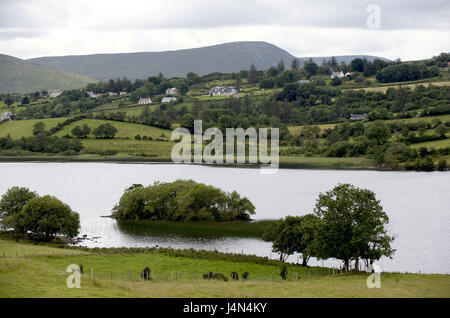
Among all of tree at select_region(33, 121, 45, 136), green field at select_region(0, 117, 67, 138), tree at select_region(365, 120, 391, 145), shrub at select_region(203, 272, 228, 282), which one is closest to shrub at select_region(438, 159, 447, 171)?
tree at select_region(365, 120, 391, 145)

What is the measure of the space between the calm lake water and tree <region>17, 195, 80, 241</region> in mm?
2426

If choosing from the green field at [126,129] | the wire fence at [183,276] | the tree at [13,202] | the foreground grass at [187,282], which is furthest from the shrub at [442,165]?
the tree at [13,202]

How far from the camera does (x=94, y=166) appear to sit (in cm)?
12238

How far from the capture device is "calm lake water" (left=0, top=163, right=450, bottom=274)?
5088 centimetres

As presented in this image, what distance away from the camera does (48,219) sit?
54.4 metres

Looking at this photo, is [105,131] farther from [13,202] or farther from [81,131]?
[13,202]

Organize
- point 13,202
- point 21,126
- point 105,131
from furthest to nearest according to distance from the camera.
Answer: point 21,126 → point 105,131 → point 13,202

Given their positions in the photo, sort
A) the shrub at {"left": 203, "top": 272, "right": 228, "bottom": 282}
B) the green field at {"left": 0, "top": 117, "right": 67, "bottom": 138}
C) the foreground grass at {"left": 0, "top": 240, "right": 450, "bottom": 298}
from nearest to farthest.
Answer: the foreground grass at {"left": 0, "top": 240, "right": 450, "bottom": 298} < the shrub at {"left": 203, "top": 272, "right": 228, "bottom": 282} < the green field at {"left": 0, "top": 117, "right": 67, "bottom": 138}

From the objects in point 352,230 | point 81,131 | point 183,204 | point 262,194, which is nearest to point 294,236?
point 352,230

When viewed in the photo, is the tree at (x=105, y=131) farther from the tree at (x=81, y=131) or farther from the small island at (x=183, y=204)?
the small island at (x=183, y=204)

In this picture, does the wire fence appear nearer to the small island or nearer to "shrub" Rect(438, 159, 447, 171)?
the small island

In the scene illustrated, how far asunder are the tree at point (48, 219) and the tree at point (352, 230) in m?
26.5

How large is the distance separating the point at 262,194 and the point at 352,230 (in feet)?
134
